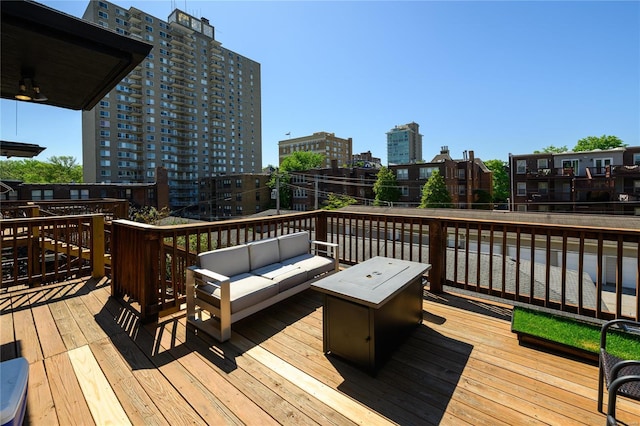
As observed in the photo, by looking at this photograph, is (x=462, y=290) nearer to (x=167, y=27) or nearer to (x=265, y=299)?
(x=265, y=299)

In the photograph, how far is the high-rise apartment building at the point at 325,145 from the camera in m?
76.6

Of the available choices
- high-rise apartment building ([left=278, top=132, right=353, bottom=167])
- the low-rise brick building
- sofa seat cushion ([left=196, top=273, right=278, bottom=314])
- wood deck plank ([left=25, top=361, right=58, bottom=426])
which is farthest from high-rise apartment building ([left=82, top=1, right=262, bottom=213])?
the low-rise brick building

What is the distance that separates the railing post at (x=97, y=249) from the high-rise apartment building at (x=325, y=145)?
70983mm

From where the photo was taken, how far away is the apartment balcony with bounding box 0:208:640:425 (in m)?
1.90

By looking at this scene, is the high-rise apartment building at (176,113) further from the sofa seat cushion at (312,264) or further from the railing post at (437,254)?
the railing post at (437,254)

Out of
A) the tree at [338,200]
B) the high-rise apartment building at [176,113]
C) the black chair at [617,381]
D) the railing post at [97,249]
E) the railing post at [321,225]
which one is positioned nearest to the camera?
the black chair at [617,381]

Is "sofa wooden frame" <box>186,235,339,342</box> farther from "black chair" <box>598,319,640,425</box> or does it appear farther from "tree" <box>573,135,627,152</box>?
"tree" <box>573,135,627,152</box>

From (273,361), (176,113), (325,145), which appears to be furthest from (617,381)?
(325,145)

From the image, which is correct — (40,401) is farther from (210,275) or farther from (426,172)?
(426,172)

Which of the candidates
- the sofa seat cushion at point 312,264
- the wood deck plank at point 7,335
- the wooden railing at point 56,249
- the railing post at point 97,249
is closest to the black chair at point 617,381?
the sofa seat cushion at point 312,264

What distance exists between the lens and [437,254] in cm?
402

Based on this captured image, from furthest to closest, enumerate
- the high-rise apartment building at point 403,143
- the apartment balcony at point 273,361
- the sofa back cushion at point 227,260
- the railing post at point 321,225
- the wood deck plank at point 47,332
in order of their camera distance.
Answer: the high-rise apartment building at point 403,143, the railing post at point 321,225, the sofa back cushion at point 227,260, the wood deck plank at point 47,332, the apartment balcony at point 273,361

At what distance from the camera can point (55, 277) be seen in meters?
4.32

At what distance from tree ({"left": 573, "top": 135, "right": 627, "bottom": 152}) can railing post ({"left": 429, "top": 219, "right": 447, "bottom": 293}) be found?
5287 cm
